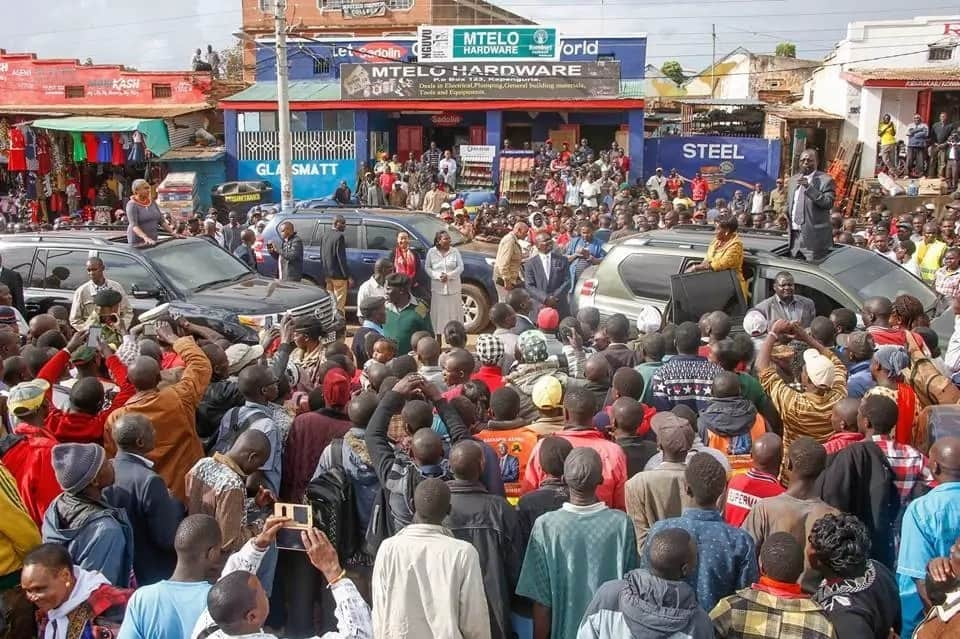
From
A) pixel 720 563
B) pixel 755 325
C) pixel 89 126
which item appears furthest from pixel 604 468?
pixel 89 126

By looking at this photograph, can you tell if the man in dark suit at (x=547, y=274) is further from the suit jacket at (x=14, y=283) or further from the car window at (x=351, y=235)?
the suit jacket at (x=14, y=283)

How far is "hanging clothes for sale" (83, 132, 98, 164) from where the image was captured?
25500 mm


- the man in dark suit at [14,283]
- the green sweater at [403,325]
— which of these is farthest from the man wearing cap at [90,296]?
the green sweater at [403,325]

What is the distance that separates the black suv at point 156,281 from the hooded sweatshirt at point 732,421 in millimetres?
5745

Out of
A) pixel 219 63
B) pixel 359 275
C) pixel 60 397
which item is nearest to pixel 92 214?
pixel 219 63

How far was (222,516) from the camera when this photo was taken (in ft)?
13.6

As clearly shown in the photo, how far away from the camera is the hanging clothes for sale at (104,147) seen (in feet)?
84.1

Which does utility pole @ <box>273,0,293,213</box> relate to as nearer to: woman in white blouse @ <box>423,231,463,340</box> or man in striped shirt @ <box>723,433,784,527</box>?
woman in white blouse @ <box>423,231,463,340</box>

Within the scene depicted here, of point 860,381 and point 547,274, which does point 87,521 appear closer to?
point 860,381

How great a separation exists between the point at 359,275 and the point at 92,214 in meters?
15.6

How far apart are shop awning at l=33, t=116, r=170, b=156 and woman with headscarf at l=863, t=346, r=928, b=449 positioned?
79.0ft

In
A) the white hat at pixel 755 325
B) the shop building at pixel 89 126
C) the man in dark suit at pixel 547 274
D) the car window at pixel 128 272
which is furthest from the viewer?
the shop building at pixel 89 126

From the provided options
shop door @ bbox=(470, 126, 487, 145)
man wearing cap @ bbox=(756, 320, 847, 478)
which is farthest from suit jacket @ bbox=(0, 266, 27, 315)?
shop door @ bbox=(470, 126, 487, 145)

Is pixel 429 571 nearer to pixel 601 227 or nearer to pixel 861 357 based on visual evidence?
pixel 861 357
